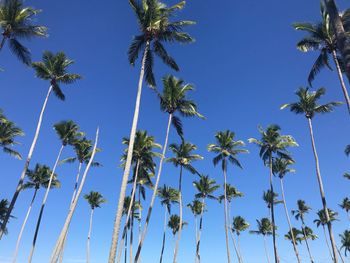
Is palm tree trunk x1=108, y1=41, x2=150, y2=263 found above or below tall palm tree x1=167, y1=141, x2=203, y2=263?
below

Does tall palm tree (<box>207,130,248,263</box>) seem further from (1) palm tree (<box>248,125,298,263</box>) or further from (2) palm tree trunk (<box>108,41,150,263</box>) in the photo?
(2) palm tree trunk (<box>108,41,150,263</box>)

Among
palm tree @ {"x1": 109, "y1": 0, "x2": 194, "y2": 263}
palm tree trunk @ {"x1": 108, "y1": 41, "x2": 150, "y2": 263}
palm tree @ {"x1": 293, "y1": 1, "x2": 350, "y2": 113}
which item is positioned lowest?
palm tree trunk @ {"x1": 108, "y1": 41, "x2": 150, "y2": 263}

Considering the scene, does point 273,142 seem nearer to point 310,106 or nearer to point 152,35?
point 310,106

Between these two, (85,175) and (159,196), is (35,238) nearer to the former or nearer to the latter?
(85,175)

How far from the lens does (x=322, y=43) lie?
23750mm

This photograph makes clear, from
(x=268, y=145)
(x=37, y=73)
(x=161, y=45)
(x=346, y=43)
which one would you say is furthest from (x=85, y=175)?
(x=346, y=43)

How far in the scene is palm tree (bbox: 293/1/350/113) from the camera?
23.0 m

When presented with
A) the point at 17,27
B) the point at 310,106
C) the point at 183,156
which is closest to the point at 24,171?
the point at 17,27

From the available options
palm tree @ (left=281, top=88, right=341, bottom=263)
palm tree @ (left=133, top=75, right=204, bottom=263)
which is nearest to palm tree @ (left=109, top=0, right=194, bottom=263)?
palm tree @ (left=133, top=75, right=204, bottom=263)

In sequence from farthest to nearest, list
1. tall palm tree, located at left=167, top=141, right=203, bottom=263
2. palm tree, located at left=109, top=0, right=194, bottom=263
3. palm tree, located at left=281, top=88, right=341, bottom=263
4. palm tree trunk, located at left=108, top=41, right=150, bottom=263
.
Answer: tall palm tree, located at left=167, top=141, right=203, bottom=263 < palm tree, located at left=281, top=88, right=341, bottom=263 < palm tree, located at left=109, top=0, right=194, bottom=263 < palm tree trunk, located at left=108, top=41, right=150, bottom=263

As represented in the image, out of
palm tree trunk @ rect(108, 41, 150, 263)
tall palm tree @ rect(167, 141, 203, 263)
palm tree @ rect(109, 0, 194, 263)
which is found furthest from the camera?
tall palm tree @ rect(167, 141, 203, 263)

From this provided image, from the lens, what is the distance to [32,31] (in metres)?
22.1

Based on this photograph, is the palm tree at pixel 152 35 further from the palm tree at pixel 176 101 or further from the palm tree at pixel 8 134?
the palm tree at pixel 8 134

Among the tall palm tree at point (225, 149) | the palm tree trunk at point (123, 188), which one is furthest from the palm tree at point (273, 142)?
the palm tree trunk at point (123, 188)
